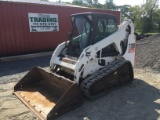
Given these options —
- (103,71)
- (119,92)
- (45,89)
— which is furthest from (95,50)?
(45,89)

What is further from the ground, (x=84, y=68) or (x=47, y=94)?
(x=84, y=68)

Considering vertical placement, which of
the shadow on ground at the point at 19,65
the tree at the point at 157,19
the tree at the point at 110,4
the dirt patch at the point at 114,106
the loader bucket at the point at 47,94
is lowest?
the shadow on ground at the point at 19,65

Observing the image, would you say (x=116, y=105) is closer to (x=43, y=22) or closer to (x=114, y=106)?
(x=114, y=106)

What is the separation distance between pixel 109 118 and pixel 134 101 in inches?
41.5

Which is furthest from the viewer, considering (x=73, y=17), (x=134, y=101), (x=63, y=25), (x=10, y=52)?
(x=63, y=25)

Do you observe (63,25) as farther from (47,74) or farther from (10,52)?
(47,74)

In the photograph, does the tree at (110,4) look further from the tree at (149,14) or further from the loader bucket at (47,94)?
the loader bucket at (47,94)

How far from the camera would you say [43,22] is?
1172 centimetres

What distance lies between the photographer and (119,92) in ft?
17.5

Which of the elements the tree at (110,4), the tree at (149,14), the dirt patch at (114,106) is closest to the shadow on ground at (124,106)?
the dirt patch at (114,106)

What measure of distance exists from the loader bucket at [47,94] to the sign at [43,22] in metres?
6.31

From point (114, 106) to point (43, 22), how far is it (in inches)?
331

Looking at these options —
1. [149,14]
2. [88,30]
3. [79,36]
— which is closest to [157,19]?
[149,14]

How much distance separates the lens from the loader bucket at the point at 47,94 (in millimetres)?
4070
